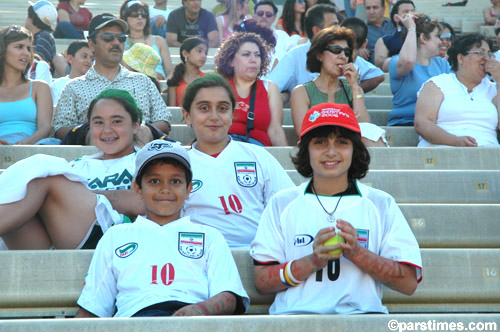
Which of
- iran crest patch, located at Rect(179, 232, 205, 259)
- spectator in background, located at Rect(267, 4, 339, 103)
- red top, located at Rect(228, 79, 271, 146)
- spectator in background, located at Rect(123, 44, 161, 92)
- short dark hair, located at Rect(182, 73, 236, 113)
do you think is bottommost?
iran crest patch, located at Rect(179, 232, 205, 259)

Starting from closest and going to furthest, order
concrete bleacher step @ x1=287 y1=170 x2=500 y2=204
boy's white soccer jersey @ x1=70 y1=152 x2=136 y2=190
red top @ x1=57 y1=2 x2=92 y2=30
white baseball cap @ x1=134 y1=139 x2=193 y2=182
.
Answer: white baseball cap @ x1=134 y1=139 x2=193 y2=182 → boy's white soccer jersey @ x1=70 y1=152 x2=136 y2=190 → concrete bleacher step @ x1=287 y1=170 x2=500 y2=204 → red top @ x1=57 y1=2 x2=92 y2=30

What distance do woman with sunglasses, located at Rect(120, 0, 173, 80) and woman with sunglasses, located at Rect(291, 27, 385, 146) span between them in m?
2.53

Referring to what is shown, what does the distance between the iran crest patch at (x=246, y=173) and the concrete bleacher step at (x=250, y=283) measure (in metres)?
0.43

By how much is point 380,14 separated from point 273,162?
14.3 ft

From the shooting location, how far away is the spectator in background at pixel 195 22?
8.01 metres

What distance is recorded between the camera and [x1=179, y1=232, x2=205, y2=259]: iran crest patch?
277 centimetres

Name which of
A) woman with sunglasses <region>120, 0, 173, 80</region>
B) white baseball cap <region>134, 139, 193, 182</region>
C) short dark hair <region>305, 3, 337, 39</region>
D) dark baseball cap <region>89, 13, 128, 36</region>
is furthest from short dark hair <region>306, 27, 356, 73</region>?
woman with sunglasses <region>120, 0, 173, 80</region>

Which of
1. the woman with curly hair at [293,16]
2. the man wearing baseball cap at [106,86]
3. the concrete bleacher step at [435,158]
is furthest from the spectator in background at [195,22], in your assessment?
the concrete bleacher step at [435,158]

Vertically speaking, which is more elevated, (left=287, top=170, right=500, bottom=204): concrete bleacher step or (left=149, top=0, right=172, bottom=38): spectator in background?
(left=149, top=0, right=172, bottom=38): spectator in background

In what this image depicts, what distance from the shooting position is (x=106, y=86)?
4.85m

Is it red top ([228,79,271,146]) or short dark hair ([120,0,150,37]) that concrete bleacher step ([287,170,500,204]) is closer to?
red top ([228,79,271,146])

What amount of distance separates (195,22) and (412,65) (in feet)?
10.8

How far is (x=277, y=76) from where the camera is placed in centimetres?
563

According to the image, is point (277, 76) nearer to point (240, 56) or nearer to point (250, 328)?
point (240, 56)
